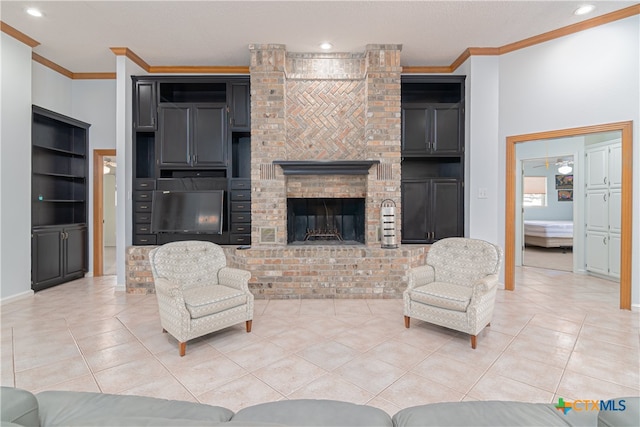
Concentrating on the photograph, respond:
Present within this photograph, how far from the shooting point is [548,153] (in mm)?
5508

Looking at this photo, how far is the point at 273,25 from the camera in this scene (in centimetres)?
353

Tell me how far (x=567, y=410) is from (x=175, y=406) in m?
1.36

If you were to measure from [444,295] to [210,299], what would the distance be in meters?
2.07

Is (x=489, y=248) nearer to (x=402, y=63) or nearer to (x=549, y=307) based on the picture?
(x=549, y=307)

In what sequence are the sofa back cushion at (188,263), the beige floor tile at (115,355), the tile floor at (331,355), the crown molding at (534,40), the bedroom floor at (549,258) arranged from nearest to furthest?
the tile floor at (331,355), the beige floor tile at (115,355), the sofa back cushion at (188,263), the crown molding at (534,40), the bedroom floor at (549,258)

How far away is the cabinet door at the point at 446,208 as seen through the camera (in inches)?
172

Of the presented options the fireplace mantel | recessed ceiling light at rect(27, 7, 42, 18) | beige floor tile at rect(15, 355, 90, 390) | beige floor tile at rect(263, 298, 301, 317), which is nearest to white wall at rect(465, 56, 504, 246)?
the fireplace mantel

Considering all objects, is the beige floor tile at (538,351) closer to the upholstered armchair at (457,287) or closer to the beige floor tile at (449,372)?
the upholstered armchair at (457,287)

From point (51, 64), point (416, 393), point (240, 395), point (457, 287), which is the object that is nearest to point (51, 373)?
point (240, 395)

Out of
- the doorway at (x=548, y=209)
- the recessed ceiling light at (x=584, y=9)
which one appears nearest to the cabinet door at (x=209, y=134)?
the recessed ceiling light at (x=584, y=9)

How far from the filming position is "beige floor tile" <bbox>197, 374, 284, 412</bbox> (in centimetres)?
177

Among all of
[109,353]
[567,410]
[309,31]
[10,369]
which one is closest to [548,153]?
[309,31]

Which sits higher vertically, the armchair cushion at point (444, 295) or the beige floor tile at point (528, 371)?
the armchair cushion at point (444, 295)

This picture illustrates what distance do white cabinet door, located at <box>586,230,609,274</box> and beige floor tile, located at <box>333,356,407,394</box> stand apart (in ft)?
15.2
